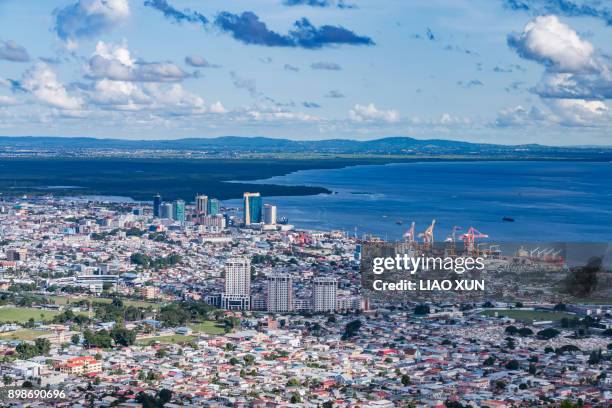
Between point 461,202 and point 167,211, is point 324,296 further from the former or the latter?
point 461,202

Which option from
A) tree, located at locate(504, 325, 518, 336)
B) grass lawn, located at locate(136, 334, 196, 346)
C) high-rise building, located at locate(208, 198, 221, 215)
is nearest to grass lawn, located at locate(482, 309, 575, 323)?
tree, located at locate(504, 325, 518, 336)

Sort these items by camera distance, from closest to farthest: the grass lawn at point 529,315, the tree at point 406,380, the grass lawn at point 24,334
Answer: the tree at point 406,380 → the grass lawn at point 24,334 → the grass lawn at point 529,315

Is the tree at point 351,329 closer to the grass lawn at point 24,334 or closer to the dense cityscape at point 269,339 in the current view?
the dense cityscape at point 269,339

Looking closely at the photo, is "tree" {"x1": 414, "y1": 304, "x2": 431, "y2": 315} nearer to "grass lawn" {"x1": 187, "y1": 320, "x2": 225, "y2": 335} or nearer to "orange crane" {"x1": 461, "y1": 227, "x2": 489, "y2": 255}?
"orange crane" {"x1": 461, "y1": 227, "x2": 489, "y2": 255}

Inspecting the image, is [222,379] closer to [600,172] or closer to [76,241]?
[76,241]

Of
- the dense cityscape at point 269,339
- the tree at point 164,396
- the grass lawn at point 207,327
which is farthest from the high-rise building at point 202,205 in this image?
the tree at point 164,396

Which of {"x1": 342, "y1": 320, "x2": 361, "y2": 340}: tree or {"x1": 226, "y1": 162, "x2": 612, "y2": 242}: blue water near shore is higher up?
{"x1": 226, "y1": 162, "x2": 612, "y2": 242}: blue water near shore
